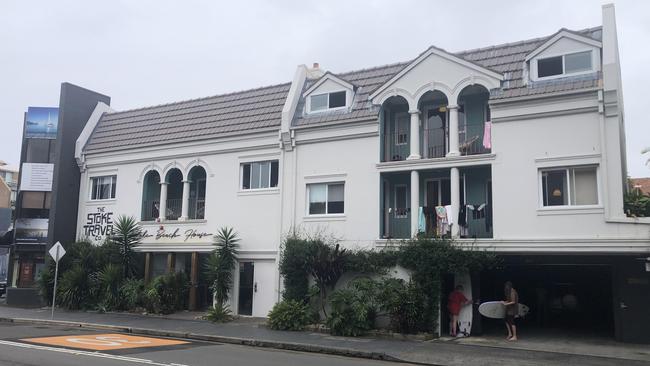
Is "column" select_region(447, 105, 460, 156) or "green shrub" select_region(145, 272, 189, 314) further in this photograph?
"green shrub" select_region(145, 272, 189, 314)

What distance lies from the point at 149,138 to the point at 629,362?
20.4m

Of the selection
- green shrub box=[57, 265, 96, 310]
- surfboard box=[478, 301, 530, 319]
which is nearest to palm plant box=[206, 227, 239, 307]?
green shrub box=[57, 265, 96, 310]

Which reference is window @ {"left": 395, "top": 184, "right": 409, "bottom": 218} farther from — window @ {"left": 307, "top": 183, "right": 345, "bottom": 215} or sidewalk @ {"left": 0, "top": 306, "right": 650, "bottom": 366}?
sidewalk @ {"left": 0, "top": 306, "right": 650, "bottom": 366}

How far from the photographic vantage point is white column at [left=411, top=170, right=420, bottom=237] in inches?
744

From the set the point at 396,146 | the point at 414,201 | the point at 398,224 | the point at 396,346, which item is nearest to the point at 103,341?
the point at 396,346

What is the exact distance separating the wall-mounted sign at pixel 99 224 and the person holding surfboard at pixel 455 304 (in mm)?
15713

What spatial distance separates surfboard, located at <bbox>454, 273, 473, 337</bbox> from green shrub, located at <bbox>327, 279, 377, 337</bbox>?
273 centimetres

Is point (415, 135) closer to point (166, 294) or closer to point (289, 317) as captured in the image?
point (289, 317)

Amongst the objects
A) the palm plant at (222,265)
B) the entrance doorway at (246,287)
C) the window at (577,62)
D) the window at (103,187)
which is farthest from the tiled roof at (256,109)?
the entrance doorway at (246,287)

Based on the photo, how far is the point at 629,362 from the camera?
44.2ft

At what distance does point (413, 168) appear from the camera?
62.6 feet

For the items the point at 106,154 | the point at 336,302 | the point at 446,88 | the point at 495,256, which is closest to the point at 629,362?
the point at 495,256

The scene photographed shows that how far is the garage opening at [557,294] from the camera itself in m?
21.2

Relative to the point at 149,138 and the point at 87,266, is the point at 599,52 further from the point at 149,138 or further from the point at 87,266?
the point at 87,266
